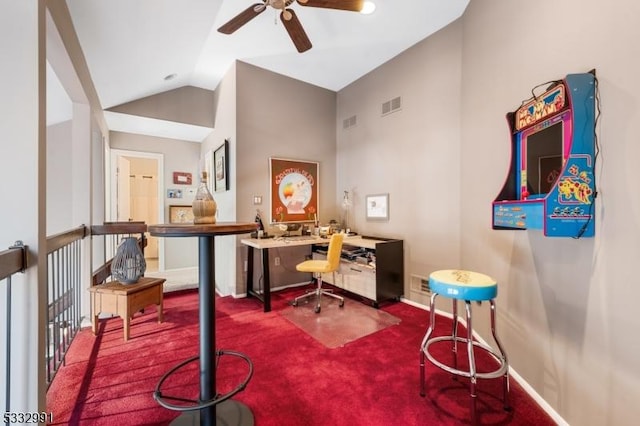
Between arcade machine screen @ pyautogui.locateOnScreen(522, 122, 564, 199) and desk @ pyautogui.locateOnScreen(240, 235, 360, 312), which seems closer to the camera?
arcade machine screen @ pyautogui.locateOnScreen(522, 122, 564, 199)

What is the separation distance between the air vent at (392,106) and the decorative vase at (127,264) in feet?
11.0

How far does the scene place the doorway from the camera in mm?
4453

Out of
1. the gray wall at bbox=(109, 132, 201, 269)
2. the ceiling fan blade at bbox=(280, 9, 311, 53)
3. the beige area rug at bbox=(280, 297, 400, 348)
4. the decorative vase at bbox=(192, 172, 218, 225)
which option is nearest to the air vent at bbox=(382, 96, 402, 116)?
the ceiling fan blade at bbox=(280, 9, 311, 53)

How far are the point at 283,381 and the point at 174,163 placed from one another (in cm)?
451

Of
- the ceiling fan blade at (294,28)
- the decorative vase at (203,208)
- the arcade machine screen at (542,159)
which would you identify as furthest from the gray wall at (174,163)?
the arcade machine screen at (542,159)

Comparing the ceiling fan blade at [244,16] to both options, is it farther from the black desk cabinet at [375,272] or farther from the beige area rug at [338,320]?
the beige area rug at [338,320]

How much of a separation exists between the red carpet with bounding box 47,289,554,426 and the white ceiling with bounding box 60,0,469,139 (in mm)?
2691

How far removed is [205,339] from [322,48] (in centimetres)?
343

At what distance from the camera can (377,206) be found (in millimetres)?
3822

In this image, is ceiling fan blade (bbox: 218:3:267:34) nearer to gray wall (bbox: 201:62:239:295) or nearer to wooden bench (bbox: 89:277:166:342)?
gray wall (bbox: 201:62:239:295)

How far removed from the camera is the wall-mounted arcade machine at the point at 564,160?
130 centimetres

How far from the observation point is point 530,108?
63.7 inches

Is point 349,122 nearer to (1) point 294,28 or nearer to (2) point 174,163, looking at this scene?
(1) point 294,28

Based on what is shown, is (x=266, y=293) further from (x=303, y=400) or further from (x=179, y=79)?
(x=179, y=79)
